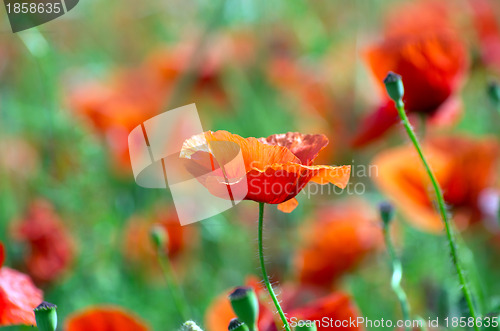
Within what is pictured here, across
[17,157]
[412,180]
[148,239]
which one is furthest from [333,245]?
[17,157]

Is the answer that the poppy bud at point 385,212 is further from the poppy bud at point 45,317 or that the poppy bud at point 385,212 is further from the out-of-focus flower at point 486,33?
the out-of-focus flower at point 486,33

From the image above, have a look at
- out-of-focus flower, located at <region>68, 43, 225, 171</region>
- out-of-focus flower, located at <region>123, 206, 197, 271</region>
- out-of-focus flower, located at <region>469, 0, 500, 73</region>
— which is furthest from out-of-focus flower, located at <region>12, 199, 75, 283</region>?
out-of-focus flower, located at <region>469, 0, 500, 73</region>

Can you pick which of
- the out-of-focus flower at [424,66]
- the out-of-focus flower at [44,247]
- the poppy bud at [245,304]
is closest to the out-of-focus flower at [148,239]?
the out-of-focus flower at [44,247]

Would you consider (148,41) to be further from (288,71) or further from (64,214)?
(64,214)

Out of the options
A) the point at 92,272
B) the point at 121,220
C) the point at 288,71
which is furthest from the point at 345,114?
the point at 92,272

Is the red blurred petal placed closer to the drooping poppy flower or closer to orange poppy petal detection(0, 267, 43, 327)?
the drooping poppy flower

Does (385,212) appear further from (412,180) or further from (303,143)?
(412,180)
